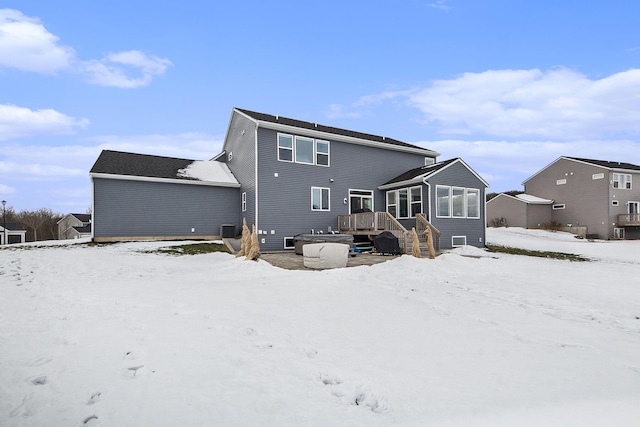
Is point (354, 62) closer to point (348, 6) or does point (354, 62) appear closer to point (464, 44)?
point (348, 6)

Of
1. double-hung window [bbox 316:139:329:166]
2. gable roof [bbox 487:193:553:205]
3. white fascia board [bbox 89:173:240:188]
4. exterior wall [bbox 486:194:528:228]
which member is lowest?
exterior wall [bbox 486:194:528:228]

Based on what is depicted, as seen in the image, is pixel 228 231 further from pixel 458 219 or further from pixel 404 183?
pixel 458 219

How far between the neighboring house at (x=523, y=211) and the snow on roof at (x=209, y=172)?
2825 centimetres

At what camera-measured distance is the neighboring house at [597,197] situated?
27.9 m

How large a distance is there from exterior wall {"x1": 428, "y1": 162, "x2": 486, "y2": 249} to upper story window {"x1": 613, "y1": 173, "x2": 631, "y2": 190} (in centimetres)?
1929

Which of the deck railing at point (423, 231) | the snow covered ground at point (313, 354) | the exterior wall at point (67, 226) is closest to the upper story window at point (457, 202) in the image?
the deck railing at point (423, 231)

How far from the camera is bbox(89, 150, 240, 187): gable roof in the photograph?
55.2ft

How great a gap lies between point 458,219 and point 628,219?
72.3ft

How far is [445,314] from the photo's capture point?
5.39 m

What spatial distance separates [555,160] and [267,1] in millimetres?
32788

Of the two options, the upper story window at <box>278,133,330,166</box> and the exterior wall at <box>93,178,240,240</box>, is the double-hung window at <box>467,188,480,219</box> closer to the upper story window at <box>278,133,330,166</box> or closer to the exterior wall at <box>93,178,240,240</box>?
the upper story window at <box>278,133,330,166</box>

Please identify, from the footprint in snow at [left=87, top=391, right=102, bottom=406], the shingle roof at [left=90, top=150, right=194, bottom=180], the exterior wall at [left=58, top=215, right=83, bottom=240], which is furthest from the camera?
the exterior wall at [left=58, top=215, right=83, bottom=240]

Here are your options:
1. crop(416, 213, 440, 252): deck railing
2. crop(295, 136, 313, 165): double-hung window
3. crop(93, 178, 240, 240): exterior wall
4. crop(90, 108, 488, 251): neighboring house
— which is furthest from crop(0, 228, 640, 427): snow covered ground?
crop(295, 136, 313, 165): double-hung window

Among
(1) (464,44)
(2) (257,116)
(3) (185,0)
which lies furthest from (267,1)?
(1) (464,44)
